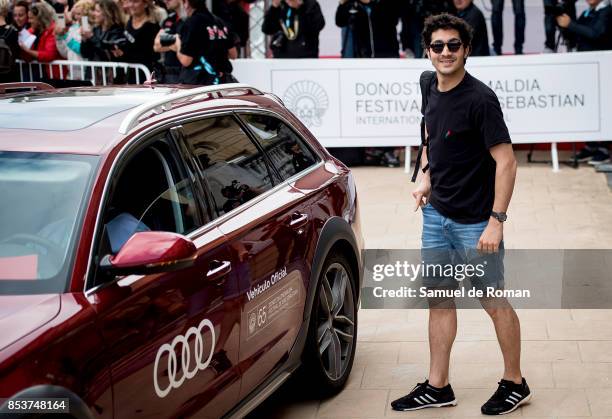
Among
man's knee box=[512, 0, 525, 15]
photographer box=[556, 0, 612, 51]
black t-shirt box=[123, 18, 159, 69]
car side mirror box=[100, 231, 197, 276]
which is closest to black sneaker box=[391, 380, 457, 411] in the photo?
car side mirror box=[100, 231, 197, 276]

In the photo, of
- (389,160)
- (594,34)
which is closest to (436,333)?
(389,160)

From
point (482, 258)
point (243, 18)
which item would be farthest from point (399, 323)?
point (243, 18)

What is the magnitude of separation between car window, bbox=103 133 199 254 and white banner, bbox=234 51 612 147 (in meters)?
8.41

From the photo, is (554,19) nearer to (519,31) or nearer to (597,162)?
(519,31)

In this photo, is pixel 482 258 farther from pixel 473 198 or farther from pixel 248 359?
pixel 248 359

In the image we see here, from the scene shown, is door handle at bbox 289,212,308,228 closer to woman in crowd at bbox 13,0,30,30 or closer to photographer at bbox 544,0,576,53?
photographer at bbox 544,0,576,53

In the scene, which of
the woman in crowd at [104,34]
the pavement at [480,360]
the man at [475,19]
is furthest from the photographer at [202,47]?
the man at [475,19]

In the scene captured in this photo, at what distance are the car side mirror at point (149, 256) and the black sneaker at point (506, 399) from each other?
2353mm

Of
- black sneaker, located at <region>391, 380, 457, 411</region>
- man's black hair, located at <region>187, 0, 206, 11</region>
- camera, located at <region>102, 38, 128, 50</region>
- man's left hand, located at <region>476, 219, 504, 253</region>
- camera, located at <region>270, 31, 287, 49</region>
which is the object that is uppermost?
man's black hair, located at <region>187, 0, 206, 11</region>

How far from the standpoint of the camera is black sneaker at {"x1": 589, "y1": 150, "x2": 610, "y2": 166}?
12.8m

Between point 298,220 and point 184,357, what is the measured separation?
1.39 m

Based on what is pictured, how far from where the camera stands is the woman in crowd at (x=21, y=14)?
1395cm

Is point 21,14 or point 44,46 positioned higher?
point 21,14

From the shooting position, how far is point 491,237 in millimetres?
5238
